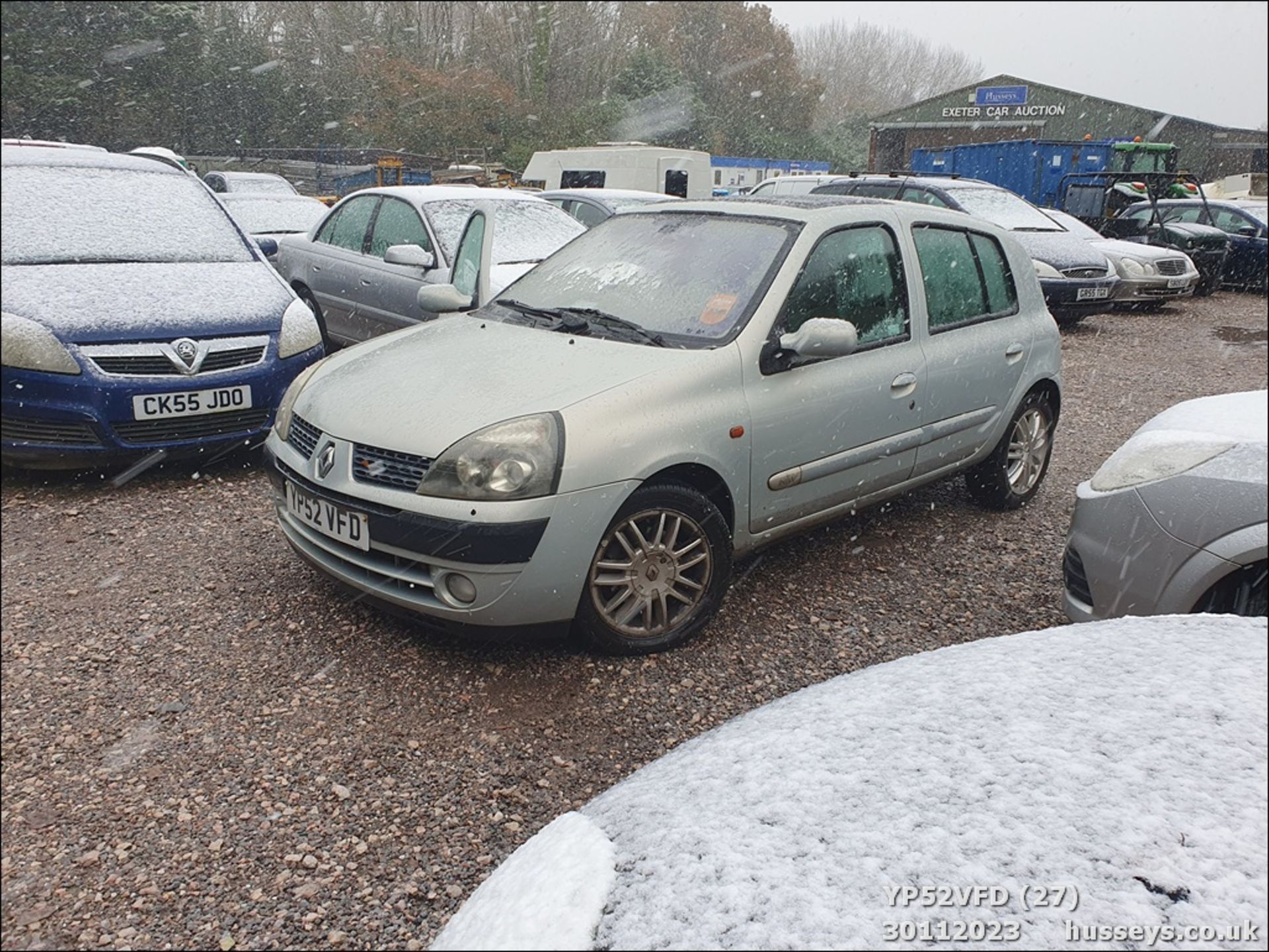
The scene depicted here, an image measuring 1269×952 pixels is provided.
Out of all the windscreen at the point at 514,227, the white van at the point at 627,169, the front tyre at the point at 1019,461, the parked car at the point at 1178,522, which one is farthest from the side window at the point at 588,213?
the white van at the point at 627,169

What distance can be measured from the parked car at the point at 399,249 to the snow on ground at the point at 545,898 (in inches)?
186

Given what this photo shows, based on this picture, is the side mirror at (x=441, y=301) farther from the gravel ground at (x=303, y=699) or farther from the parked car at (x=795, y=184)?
the parked car at (x=795, y=184)

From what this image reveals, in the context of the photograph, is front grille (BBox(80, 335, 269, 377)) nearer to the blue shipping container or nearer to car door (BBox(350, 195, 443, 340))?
car door (BBox(350, 195, 443, 340))

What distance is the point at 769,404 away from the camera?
116 inches

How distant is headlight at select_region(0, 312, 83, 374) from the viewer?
0.94 meters

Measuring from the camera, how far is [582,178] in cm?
2005

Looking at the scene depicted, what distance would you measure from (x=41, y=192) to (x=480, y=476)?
4.94 ft

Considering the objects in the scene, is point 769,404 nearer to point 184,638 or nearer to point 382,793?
point 382,793

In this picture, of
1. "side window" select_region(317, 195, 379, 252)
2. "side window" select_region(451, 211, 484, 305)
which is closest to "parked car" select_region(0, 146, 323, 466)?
"side window" select_region(451, 211, 484, 305)

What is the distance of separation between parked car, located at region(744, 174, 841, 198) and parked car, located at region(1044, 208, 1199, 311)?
522 cm

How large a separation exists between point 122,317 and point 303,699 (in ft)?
4.32

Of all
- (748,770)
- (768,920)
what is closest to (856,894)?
(768,920)

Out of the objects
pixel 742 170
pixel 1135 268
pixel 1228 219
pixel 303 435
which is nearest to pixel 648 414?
pixel 303 435

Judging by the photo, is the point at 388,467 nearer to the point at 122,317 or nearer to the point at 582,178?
the point at 122,317
